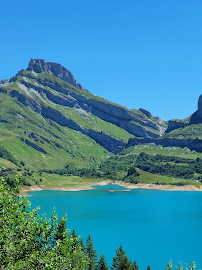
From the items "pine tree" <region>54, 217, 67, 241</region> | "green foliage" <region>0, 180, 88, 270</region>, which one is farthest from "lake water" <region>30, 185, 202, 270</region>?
"green foliage" <region>0, 180, 88, 270</region>

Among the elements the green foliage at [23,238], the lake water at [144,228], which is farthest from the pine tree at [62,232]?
the lake water at [144,228]

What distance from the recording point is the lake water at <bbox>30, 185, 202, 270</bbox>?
8388cm

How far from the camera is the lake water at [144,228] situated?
83.9 m

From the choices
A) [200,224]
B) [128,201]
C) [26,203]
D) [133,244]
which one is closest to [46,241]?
[26,203]

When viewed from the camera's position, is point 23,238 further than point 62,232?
No

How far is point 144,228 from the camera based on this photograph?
381 ft

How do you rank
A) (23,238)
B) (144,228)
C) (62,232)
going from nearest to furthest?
(23,238) → (62,232) → (144,228)

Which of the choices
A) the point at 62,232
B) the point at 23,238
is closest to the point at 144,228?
the point at 62,232

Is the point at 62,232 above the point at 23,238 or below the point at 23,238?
below

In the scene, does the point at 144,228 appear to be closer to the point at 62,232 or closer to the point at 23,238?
the point at 62,232

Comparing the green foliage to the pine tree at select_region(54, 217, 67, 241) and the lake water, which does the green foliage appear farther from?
the lake water

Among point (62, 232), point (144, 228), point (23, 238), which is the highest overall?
point (23, 238)

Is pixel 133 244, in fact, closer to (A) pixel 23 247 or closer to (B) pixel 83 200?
(A) pixel 23 247

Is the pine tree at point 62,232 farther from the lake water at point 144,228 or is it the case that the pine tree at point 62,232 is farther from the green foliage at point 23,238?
the lake water at point 144,228
